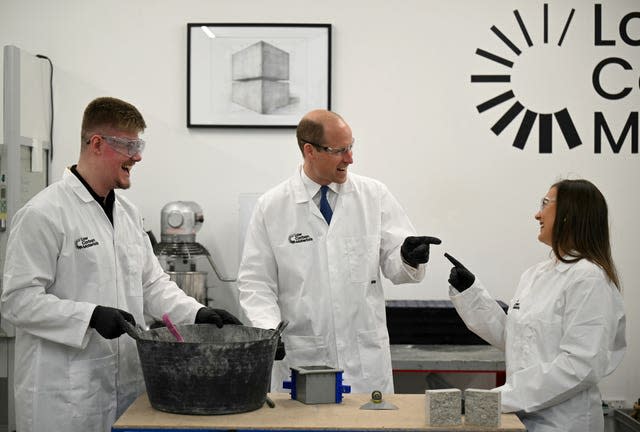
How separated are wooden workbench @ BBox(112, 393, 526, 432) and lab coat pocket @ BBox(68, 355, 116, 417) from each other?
0.20 m

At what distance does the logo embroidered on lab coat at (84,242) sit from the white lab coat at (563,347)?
1.26 m

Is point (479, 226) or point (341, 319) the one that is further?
point (479, 226)

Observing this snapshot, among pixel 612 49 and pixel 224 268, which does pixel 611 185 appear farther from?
pixel 224 268

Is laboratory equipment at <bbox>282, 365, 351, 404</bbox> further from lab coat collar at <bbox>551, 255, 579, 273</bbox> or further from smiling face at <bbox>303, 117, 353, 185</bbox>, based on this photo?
smiling face at <bbox>303, 117, 353, 185</bbox>

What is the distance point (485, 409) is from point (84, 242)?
48.5 inches

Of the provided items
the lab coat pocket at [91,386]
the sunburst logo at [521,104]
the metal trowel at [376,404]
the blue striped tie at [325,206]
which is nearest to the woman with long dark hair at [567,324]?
the metal trowel at [376,404]

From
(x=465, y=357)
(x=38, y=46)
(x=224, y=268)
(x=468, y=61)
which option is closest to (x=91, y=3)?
(x=38, y=46)

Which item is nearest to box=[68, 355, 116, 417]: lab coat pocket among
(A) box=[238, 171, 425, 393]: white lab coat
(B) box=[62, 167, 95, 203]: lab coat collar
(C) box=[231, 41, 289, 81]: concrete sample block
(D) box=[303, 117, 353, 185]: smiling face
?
(B) box=[62, 167, 95, 203]: lab coat collar

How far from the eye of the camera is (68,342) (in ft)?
7.91

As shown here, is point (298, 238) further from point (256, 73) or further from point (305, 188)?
point (256, 73)

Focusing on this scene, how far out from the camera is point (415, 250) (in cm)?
291

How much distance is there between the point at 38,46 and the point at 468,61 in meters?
2.20

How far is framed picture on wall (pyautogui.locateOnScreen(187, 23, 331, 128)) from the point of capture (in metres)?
4.37

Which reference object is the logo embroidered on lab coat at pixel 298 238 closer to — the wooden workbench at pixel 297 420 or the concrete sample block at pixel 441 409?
the wooden workbench at pixel 297 420
